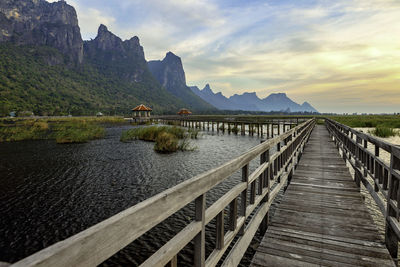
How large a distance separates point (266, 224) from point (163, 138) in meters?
15.9

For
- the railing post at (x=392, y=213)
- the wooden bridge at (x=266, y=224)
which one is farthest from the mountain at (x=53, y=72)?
the railing post at (x=392, y=213)

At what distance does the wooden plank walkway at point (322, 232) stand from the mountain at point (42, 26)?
581 feet

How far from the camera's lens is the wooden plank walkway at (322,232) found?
3150mm

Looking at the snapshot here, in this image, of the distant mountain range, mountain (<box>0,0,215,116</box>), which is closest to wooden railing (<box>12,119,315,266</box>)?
the distant mountain range

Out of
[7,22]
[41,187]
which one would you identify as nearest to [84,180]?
[41,187]

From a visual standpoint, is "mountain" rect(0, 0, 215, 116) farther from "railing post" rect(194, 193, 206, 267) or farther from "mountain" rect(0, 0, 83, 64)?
"railing post" rect(194, 193, 206, 267)

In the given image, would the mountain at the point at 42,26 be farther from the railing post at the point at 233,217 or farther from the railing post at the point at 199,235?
the railing post at the point at 199,235

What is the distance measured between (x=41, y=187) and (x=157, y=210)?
11.5 metres

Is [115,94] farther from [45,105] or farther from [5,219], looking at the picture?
[5,219]

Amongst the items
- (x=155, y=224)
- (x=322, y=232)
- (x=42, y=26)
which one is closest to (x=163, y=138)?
(x=322, y=232)

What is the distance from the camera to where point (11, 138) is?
2444 centimetres

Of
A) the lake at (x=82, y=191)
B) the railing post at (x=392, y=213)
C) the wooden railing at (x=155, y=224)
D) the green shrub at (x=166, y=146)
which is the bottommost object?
the lake at (x=82, y=191)

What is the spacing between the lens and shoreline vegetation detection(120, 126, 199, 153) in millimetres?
18734

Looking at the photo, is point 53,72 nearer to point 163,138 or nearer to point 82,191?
point 163,138
